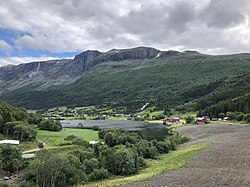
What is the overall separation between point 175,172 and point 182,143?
49147 mm

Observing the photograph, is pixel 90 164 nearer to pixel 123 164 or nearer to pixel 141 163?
pixel 123 164

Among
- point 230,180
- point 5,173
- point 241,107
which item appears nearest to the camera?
point 230,180

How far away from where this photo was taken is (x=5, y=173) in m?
60.9

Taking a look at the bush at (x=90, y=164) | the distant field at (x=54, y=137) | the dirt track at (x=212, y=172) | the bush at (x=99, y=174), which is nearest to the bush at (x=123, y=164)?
the bush at (x=90, y=164)

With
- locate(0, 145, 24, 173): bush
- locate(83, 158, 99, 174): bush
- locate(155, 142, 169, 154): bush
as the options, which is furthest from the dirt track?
locate(0, 145, 24, 173): bush

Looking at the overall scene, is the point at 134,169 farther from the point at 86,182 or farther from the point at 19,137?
the point at 19,137

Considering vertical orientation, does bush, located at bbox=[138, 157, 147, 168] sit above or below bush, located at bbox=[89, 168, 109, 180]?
above

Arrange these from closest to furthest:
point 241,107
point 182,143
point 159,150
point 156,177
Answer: point 156,177 → point 159,150 → point 182,143 → point 241,107

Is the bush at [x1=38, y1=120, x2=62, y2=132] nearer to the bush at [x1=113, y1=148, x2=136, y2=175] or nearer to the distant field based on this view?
the distant field

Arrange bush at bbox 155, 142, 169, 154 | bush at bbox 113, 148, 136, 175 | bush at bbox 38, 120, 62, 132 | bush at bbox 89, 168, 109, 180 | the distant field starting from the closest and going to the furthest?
bush at bbox 89, 168, 109, 180 → bush at bbox 113, 148, 136, 175 → bush at bbox 155, 142, 169, 154 → the distant field → bush at bbox 38, 120, 62, 132

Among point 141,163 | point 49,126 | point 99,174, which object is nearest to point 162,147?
point 141,163

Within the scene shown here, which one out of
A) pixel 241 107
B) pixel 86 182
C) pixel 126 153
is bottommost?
pixel 86 182

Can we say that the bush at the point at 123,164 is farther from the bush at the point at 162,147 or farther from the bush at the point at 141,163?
the bush at the point at 162,147

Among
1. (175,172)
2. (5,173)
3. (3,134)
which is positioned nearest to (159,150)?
(175,172)
